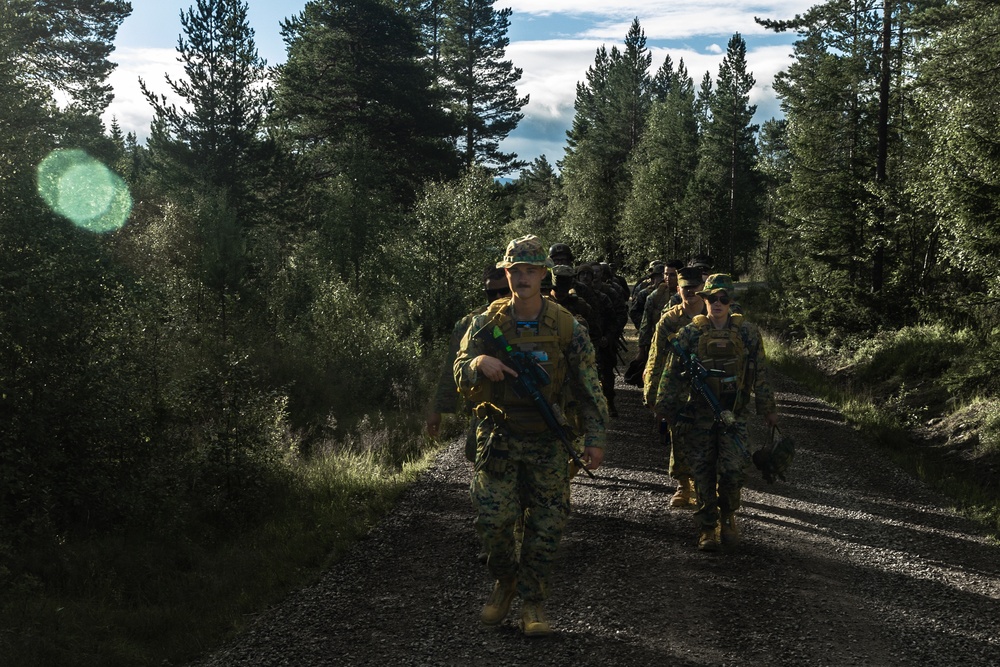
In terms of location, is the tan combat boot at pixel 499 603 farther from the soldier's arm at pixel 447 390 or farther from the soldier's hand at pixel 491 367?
the soldier's hand at pixel 491 367

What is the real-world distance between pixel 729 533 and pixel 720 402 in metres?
1.14

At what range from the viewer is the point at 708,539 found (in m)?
6.01

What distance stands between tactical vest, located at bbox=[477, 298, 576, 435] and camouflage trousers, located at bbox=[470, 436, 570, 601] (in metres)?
0.14

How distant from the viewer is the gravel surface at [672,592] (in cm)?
438

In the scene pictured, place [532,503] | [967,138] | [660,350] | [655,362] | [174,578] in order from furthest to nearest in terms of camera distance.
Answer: [967,138]
[660,350]
[655,362]
[174,578]
[532,503]

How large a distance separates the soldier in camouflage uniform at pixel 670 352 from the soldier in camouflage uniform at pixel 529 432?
7.22ft

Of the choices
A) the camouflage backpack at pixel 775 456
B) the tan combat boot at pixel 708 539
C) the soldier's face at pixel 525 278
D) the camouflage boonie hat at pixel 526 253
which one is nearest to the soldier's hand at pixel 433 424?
the soldier's face at pixel 525 278

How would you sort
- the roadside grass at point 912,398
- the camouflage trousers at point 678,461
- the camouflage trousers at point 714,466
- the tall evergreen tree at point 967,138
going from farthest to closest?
the tall evergreen tree at point 967,138 < the roadside grass at point 912,398 < the camouflage trousers at point 678,461 < the camouflage trousers at point 714,466

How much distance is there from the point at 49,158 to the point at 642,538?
9.90 m

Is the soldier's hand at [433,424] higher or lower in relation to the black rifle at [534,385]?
lower

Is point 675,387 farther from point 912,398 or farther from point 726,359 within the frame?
point 912,398

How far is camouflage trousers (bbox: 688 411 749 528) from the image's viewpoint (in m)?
5.95

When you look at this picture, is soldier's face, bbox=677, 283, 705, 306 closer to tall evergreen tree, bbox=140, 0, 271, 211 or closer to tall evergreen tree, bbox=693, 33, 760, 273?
tall evergreen tree, bbox=140, 0, 271, 211

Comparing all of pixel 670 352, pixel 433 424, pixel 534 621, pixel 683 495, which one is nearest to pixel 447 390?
pixel 433 424
